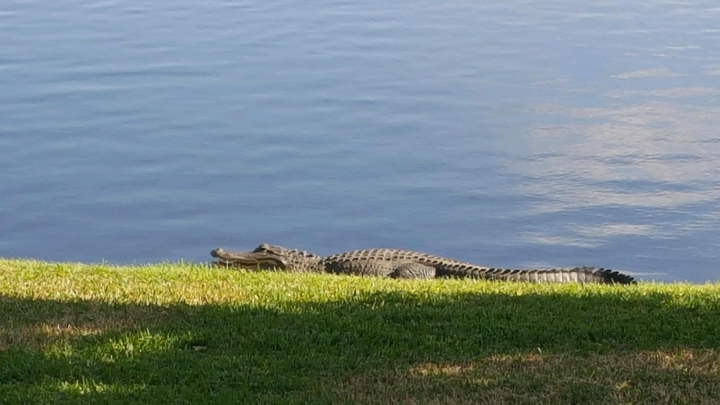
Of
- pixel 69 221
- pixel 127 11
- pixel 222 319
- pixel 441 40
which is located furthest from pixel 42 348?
pixel 127 11

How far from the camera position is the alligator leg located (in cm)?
992

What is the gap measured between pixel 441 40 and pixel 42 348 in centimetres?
1566

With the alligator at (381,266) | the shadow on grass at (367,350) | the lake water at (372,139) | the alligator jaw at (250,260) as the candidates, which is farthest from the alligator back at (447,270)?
the lake water at (372,139)

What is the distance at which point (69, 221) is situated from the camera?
13914 millimetres

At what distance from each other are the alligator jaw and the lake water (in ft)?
8.82

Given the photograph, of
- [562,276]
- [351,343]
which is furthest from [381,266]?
[351,343]

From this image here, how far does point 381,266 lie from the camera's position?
10.0 m

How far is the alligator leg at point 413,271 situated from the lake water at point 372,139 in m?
2.59

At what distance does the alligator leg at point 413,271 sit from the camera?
9917mm

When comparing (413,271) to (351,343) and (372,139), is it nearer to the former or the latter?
(351,343)

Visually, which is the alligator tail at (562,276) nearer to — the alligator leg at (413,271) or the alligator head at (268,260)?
the alligator leg at (413,271)

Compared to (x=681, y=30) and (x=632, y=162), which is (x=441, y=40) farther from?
(x=632, y=162)

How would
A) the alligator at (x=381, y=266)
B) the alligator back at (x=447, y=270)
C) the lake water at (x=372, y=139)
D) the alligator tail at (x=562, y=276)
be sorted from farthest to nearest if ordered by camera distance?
1. the lake water at (x=372, y=139)
2. the alligator at (x=381, y=266)
3. the alligator back at (x=447, y=270)
4. the alligator tail at (x=562, y=276)

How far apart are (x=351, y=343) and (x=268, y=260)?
3.76 m
